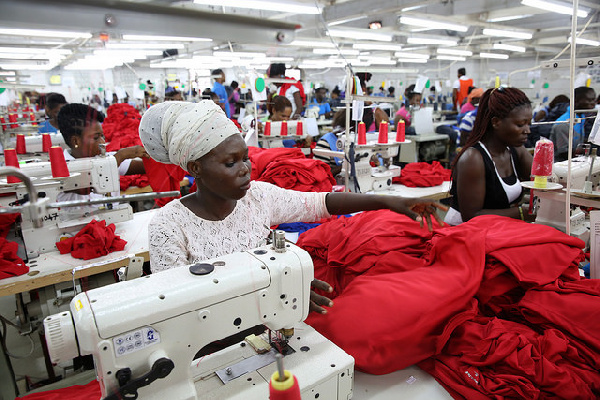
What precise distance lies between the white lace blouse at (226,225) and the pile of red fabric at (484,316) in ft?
1.34

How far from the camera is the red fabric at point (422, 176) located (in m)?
3.62

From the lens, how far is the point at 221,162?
4.55ft

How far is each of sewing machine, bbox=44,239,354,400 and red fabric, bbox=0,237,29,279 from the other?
143 cm

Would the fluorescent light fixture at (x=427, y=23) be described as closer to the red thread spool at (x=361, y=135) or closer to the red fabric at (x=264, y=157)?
the red thread spool at (x=361, y=135)

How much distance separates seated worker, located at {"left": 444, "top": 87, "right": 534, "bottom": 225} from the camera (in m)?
2.31

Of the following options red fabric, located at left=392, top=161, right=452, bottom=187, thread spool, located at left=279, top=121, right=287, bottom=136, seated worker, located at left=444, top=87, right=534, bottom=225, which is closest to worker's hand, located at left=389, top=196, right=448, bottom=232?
seated worker, located at left=444, top=87, right=534, bottom=225

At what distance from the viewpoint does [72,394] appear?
1.26 m

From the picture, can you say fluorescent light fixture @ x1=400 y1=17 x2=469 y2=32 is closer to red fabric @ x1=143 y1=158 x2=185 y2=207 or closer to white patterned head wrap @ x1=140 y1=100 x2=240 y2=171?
red fabric @ x1=143 y1=158 x2=185 y2=207

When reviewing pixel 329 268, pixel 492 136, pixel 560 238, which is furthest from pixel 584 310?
pixel 492 136

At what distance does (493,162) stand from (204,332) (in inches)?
79.6

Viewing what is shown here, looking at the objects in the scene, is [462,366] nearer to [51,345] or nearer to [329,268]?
[329,268]

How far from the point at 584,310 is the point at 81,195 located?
105 inches

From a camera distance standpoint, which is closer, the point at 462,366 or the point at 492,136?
the point at 462,366

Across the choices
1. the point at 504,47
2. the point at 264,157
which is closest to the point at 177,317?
the point at 264,157
